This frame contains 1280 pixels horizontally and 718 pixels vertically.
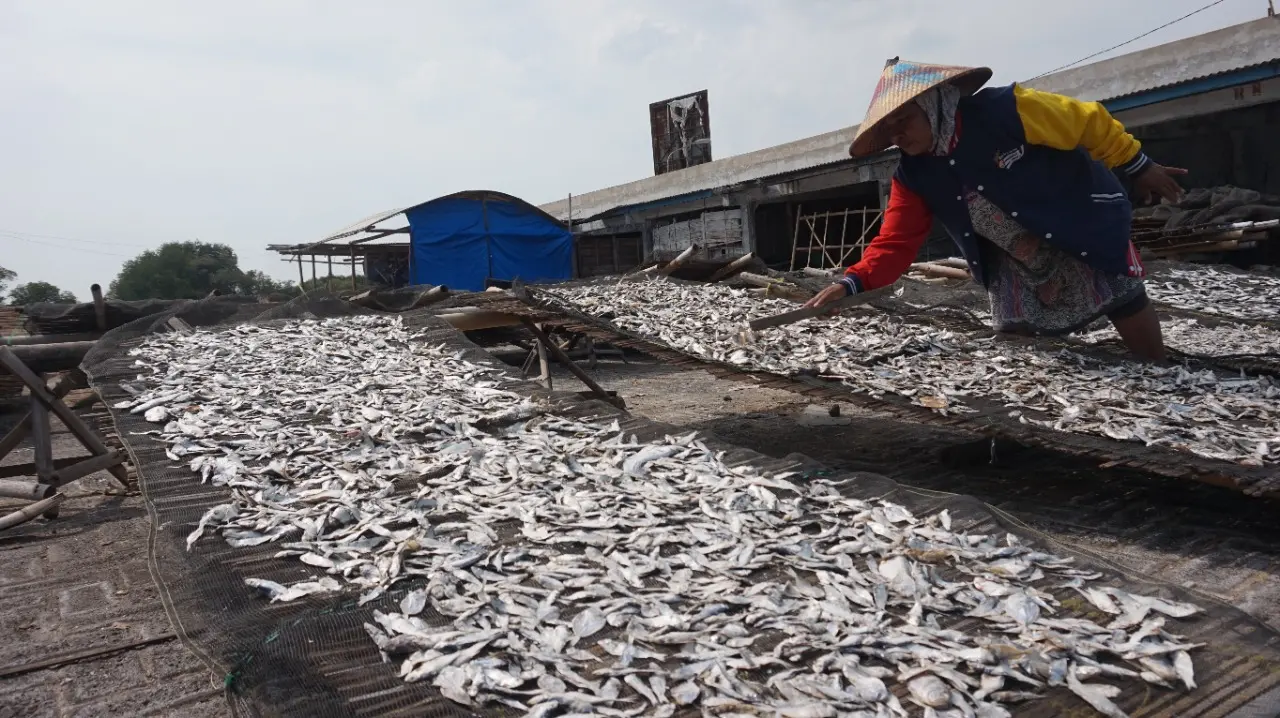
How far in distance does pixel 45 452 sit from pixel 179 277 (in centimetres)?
1951

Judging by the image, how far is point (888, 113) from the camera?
3201 millimetres

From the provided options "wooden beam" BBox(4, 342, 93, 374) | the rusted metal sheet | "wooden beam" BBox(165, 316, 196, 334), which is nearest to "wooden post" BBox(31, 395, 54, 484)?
"wooden beam" BBox(4, 342, 93, 374)

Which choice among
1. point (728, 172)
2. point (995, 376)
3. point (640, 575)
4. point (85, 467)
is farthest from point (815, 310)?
point (728, 172)

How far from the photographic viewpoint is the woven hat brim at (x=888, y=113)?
3.18 meters

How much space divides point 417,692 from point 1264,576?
2.45 metres

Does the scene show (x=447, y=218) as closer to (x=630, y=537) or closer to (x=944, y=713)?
(x=630, y=537)

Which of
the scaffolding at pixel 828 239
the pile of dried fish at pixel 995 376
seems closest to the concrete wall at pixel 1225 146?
the scaffolding at pixel 828 239

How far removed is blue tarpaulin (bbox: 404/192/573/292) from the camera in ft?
43.0

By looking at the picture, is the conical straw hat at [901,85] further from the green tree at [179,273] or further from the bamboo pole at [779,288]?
the green tree at [179,273]

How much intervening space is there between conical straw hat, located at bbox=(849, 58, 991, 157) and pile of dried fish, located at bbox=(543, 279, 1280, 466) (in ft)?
3.23

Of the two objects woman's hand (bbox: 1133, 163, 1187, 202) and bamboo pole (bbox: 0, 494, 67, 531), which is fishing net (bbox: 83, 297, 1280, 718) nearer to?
bamboo pole (bbox: 0, 494, 67, 531)

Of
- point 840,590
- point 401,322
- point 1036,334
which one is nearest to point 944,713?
point 840,590

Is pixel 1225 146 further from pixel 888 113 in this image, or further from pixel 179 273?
pixel 179 273

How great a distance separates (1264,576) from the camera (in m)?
2.40
